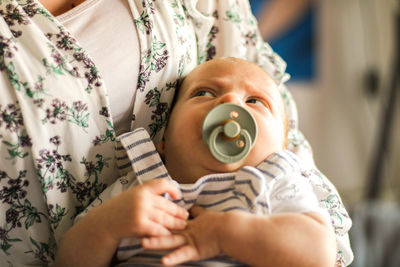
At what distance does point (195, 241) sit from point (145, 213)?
0.09m

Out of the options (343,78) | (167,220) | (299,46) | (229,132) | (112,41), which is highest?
(112,41)

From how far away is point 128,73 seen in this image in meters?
0.83

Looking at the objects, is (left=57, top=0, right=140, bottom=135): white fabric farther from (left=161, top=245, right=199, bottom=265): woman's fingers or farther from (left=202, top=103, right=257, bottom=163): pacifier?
(left=161, top=245, right=199, bottom=265): woman's fingers

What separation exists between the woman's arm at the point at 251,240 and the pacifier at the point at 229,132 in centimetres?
12

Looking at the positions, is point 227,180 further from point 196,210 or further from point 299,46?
point 299,46

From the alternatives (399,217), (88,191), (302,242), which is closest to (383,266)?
(399,217)

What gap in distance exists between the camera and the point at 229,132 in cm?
75

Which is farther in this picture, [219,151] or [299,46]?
[299,46]

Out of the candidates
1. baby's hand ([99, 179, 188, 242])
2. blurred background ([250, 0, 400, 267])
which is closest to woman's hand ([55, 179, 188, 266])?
baby's hand ([99, 179, 188, 242])

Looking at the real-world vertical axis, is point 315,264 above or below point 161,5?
below

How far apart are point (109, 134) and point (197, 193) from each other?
8.2 inches

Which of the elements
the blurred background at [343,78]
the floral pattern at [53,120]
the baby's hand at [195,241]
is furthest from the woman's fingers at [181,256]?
the blurred background at [343,78]

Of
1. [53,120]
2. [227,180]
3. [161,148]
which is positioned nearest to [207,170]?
[227,180]

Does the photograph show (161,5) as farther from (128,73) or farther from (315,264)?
(315,264)
